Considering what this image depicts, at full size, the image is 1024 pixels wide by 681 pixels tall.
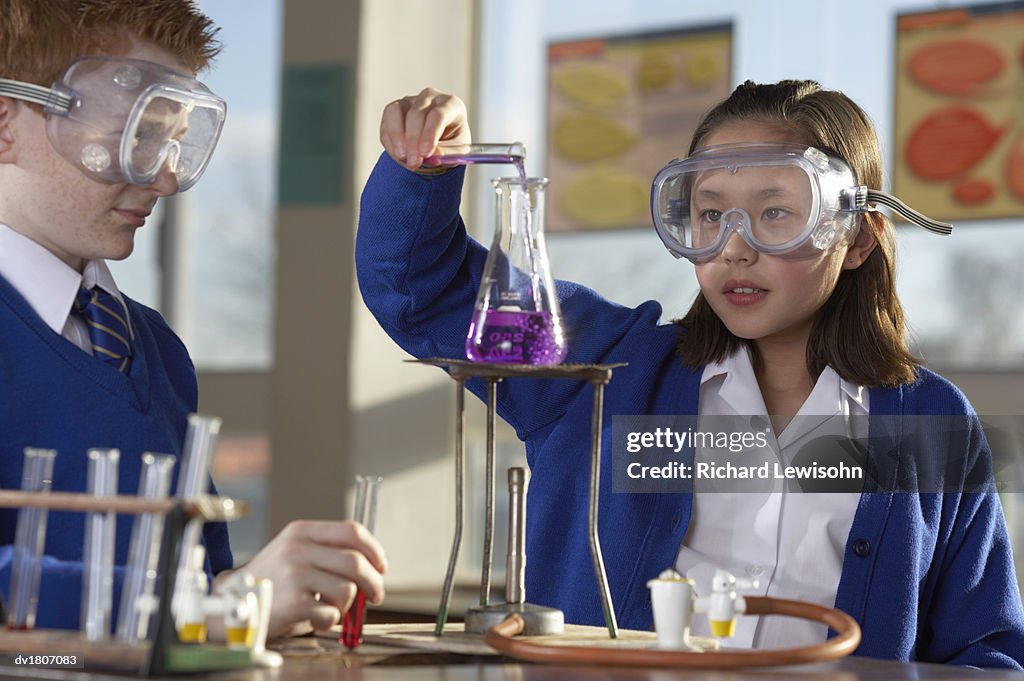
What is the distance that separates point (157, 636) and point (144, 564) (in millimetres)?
94

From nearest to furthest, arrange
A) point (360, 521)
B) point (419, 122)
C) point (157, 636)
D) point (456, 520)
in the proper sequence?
point (157, 636) < point (360, 521) < point (456, 520) < point (419, 122)

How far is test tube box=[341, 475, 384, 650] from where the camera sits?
1.22 meters

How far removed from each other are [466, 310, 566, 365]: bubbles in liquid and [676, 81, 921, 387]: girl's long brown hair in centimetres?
53

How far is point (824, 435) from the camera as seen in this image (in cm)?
185

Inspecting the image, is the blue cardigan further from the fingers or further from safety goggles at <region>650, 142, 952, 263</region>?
safety goggles at <region>650, 142, 952, 263</region>

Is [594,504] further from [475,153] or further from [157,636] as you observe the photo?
[157,636]

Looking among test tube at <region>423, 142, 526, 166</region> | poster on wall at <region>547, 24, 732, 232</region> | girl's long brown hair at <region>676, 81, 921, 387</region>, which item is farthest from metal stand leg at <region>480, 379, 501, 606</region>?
poster on wall at <region>547, 24, 732, 232</region>

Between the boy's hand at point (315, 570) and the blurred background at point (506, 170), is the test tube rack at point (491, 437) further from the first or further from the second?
the blurred background at point (506, 170)

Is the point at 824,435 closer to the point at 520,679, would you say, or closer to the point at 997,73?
the point at 520,679

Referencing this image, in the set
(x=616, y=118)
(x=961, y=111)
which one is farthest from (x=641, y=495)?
(x=616, y=118)

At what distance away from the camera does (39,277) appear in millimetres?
1387

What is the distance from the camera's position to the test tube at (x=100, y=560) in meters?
1.06

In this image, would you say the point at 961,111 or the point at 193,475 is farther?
the point at 961,111

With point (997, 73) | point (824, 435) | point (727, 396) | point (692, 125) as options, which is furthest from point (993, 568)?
point (692, 125)
